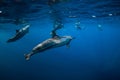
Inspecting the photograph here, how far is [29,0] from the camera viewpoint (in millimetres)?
18641

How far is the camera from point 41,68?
53.2 m

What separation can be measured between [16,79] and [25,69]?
15.3 ft

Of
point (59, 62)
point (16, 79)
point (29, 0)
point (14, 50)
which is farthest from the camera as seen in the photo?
point (14, 50)

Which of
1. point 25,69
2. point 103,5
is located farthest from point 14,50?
point 103,5

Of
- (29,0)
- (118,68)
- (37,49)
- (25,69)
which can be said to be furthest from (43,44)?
(25,69)

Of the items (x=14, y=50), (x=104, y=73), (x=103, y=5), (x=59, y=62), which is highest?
(x=103, y=5)

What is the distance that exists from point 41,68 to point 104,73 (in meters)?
15.8

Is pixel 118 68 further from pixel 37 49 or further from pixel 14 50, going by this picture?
pixel 14 50

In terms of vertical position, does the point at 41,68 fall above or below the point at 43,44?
below

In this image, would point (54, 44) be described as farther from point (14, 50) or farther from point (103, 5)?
point (14, 50)

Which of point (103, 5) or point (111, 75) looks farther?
point (111, 75)

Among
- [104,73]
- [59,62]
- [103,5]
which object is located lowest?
[59,62]

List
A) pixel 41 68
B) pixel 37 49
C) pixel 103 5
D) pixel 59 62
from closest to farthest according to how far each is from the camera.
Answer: pixel 37 49 < pixel 103 5 < pixel 41 68 < pixel 59 62

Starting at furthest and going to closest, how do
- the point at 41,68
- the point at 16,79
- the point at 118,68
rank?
the point at 41,68 → the point at 16,79 → the point at 118,68
